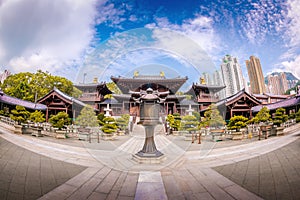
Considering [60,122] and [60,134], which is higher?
[60,122]

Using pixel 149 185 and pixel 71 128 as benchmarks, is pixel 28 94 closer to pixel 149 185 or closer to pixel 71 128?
pixel 71 128

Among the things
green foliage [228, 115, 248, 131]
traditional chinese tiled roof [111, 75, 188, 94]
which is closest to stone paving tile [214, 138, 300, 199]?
green foliage [228, 115, 248, 131]

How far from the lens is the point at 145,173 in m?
1.58

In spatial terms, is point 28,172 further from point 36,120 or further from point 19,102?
point 19,102

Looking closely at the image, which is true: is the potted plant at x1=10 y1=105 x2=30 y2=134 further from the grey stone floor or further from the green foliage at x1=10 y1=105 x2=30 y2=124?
the grey stone floor

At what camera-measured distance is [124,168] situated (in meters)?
1.79

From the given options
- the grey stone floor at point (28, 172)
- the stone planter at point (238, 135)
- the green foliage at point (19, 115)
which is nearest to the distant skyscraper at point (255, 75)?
A: the stone planter at point (238, 135)

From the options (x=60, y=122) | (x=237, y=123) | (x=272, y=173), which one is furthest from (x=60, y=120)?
(x=237, y=123)

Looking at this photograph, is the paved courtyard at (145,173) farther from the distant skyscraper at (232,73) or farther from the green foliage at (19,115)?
the distant skyscraper at (232,73)

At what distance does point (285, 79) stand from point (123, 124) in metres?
5.14

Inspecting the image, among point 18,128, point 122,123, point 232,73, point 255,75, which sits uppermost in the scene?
point 232,73

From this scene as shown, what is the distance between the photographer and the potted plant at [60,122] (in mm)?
2301

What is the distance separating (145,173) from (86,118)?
1965 millimetres

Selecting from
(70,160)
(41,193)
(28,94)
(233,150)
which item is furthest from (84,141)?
(233,150)
